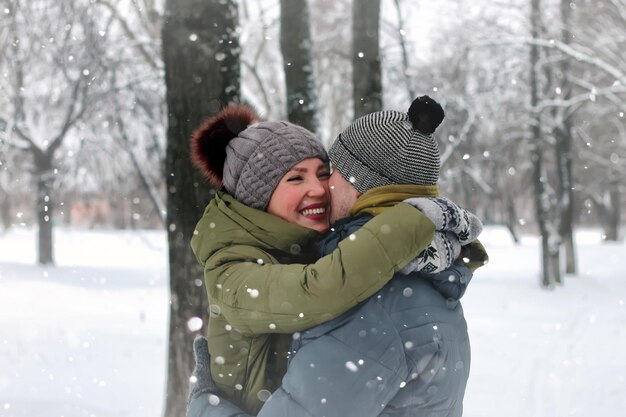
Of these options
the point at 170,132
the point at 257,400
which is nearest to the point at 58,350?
the point at 170,132

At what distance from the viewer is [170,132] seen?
15.2ft

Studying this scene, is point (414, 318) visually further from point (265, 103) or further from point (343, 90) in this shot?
point (343, 90)

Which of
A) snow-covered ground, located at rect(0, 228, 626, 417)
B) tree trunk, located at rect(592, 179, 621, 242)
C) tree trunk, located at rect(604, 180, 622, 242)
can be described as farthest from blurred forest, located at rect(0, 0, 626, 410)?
tree trunk, located at rect(604, 180, 622, 242)

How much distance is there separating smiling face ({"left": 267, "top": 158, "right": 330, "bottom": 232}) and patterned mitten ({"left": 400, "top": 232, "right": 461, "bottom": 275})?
40cm

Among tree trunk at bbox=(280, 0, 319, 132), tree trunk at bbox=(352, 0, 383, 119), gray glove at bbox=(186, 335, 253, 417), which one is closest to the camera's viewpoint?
gray glove at bbox=(186, 335, 253, 417)

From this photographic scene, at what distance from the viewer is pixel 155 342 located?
35.4ft

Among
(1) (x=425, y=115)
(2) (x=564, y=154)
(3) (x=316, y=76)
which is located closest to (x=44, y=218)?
(3) (x=316, y=76)

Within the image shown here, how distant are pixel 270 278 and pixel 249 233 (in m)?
0.23

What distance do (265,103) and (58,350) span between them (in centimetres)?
766

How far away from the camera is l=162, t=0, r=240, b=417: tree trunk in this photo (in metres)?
4.51

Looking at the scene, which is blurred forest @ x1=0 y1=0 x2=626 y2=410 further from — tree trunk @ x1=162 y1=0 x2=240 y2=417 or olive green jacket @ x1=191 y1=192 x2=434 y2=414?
olive green jacket @ x1=191 y1=192 x2=434 y2=414

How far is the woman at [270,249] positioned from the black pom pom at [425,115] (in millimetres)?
255

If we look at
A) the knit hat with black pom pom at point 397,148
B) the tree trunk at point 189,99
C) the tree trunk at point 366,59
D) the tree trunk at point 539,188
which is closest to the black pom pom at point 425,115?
the knit hat with black pom pom at point 397,148

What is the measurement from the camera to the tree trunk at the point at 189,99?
4.51m
